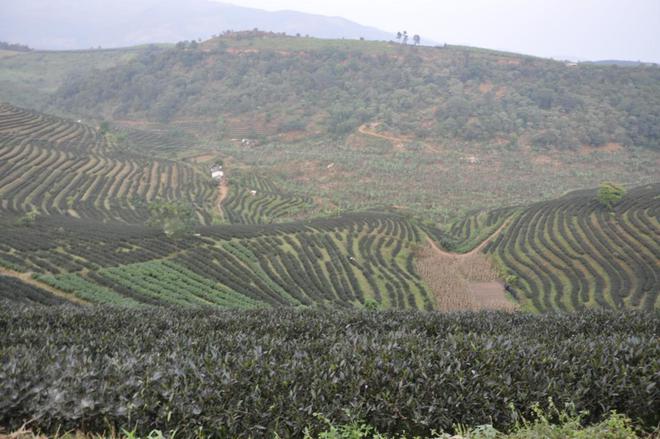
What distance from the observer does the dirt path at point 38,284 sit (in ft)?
88.4

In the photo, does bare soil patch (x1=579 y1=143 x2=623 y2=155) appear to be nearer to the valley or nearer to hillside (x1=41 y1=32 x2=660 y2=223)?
hillside (x1=41 y1=32 x2=660 y2=223)

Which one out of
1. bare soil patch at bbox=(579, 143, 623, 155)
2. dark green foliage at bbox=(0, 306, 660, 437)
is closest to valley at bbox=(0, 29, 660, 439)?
dark green foliage at bbox=(0, 306, 660, 437)

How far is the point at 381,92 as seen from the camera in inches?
5379

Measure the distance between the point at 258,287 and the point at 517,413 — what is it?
29593mm

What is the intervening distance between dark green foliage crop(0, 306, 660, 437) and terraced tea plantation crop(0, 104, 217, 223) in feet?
171

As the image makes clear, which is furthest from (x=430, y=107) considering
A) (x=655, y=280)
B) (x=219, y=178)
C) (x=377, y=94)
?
(x=655, y=280)

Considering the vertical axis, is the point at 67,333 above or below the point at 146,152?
above

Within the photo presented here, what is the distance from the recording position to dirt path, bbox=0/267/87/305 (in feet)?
88.4

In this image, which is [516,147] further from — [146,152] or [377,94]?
[146,152]

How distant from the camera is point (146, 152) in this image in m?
103

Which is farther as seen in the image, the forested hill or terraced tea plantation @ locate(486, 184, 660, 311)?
the forested hill

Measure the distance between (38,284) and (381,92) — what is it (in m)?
122

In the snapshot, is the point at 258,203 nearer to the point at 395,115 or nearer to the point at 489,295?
the point at 489,295

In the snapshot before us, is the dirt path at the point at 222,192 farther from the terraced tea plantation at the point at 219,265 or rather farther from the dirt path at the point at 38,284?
the dirt path at the point at 38,284
